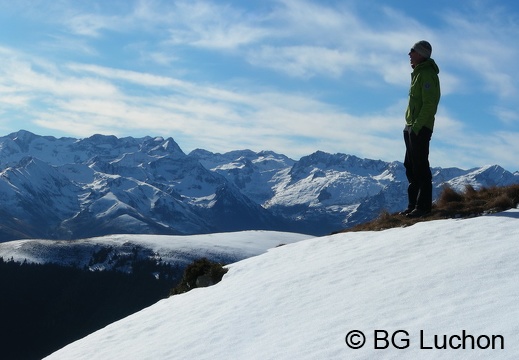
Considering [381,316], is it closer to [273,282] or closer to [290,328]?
[290,328]

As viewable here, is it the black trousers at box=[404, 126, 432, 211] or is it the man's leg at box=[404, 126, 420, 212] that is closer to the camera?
the black trousers at box=[404, 126, 432, 211]

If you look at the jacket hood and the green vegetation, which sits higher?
the jacket hood

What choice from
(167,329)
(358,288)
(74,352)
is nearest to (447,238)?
(358,288)

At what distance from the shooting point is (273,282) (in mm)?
13234

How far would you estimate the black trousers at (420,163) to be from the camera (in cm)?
1611

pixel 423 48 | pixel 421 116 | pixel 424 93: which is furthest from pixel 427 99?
pixel 423 48

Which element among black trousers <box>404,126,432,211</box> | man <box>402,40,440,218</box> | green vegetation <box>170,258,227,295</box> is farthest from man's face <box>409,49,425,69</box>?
green vegetation <box>170,258,227,295</box>

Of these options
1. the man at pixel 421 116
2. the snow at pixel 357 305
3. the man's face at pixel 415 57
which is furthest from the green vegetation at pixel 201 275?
the man's face at pixel 415 57

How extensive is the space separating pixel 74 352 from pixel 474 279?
7.92m

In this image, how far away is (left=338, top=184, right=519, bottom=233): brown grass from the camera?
50.2 feet

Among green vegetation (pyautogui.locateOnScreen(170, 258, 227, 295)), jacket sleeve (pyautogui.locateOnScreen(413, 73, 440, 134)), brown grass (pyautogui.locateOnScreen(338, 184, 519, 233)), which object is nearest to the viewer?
brown grass (pyautogui.locateOnScreen(338, 184, 519, 233))

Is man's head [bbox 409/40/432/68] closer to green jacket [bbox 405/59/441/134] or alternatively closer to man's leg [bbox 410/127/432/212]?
green jacket [bbox 405/59/441/134]

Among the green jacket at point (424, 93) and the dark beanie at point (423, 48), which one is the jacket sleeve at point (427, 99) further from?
the dark beanie at point (423, 48)

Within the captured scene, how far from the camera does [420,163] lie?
53.2 ft
